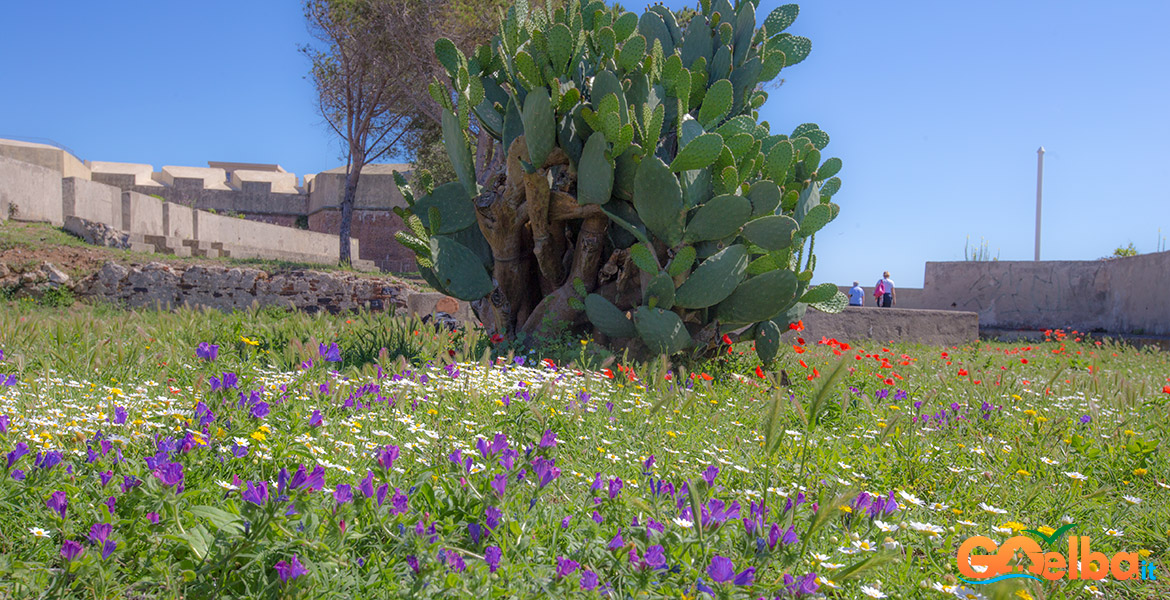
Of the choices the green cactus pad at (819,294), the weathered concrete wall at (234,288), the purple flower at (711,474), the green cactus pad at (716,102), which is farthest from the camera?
the weathered concrete wall at (234,288)

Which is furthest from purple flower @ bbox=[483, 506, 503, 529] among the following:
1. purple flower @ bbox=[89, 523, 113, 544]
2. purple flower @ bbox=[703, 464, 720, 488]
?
purple flower @ bbox=[89, 523, 113, 544]

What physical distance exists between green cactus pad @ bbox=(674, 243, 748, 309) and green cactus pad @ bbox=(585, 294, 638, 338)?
0.35 metres

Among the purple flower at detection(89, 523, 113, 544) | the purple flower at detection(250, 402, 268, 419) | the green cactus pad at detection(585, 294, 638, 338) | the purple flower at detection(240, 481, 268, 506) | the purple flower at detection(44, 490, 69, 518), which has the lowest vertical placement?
the purple flower at detection(89, 523, 113, 544)

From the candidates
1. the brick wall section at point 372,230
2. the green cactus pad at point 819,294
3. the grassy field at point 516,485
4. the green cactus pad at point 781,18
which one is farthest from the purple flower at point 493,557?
the brick wall section at point 372,230

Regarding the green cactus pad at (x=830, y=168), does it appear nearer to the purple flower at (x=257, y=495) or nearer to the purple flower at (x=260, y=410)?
the purple flower at (x=260, y=410)

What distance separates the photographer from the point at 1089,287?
38.2ft

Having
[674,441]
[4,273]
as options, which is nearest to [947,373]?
[674,441]

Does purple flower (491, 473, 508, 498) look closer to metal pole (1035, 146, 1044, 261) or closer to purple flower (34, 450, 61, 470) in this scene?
purple flower (34, 450, 61, 470)

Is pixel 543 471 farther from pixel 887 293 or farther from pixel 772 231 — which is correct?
pixel 887 293

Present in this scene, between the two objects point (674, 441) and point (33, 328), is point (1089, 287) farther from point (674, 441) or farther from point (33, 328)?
point (33, 328)

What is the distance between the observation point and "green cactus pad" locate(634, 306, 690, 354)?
3924mm

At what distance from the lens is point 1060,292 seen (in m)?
12.0

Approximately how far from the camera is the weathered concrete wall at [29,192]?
12930 mm

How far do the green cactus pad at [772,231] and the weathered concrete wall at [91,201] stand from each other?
14.6 m
